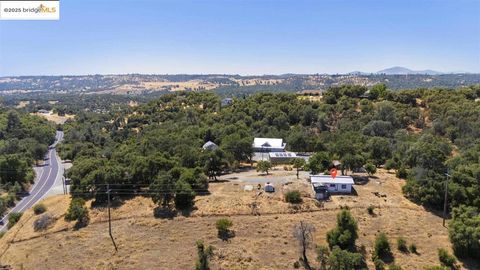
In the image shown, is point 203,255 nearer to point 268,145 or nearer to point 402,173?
point 402,173

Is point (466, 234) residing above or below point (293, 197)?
below

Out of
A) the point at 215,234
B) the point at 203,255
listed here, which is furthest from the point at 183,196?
the point at 203,255

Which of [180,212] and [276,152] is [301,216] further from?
[276,152]

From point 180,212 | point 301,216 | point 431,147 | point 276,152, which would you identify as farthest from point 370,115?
point 180,212

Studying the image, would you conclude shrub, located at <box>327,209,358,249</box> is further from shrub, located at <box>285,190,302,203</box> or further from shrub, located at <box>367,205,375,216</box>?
shrub, located at <box>285,190,302,203</box>

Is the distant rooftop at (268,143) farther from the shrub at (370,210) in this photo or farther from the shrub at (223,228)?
the shrub at (223,228)

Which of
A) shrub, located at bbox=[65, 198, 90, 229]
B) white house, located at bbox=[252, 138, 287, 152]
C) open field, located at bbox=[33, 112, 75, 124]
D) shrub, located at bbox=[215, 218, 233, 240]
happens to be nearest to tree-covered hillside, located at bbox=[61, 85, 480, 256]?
white house, located at bbox=[252, 138, 287, 152]
